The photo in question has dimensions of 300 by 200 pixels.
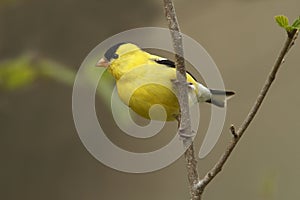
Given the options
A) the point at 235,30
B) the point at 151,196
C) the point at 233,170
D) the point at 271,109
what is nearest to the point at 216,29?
the point at 235,30

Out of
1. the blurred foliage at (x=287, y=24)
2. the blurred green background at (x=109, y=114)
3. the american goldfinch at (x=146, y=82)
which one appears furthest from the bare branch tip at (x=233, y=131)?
the blurred green background at (x=109, y=114)

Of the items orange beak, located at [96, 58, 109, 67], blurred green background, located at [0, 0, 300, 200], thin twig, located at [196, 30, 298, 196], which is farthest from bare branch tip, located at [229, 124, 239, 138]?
blurred green background, located at [0, 0, 300, 200]

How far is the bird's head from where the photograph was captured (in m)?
1.27

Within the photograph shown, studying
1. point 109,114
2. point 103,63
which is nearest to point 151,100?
point 103,63

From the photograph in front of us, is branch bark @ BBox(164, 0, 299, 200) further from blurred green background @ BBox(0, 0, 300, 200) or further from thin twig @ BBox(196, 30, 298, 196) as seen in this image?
blurred green background @ BBox(0, 0, 300, 200)

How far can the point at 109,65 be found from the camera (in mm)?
1267

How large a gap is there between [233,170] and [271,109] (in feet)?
0.85

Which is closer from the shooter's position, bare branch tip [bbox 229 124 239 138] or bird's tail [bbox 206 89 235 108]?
bare branch tip [bbox 229 124 239 138]

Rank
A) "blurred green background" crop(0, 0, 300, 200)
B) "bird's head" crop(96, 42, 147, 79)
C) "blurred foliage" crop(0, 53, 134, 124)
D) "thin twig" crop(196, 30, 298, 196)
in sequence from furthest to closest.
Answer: "blurred green background" crop(0, 0, 300, 200) < "bird's head" crop(96, 42, 147, 79) < "blurred foliage" crop(0, 53, 134, 124) < "thin twig" crop(196, 30, 298, 196)

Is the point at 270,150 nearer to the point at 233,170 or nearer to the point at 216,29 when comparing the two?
the point at 233,170

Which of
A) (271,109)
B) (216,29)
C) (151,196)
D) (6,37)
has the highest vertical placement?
(6,37)

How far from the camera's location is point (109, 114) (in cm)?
209

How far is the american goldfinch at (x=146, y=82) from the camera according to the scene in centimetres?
115

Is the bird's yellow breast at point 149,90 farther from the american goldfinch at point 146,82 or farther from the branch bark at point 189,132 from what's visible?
the branch bark at point 189,132
